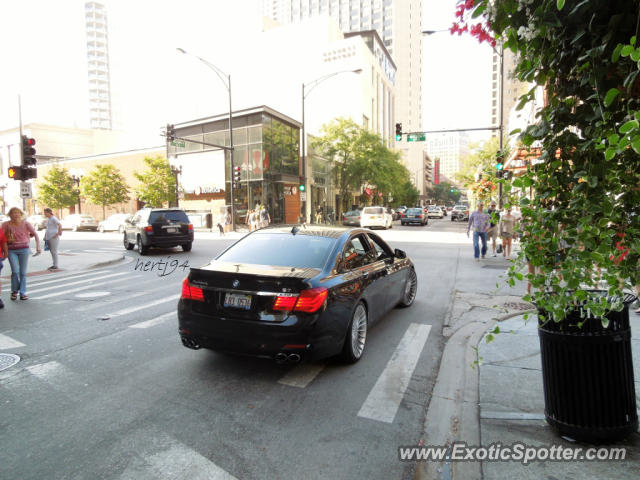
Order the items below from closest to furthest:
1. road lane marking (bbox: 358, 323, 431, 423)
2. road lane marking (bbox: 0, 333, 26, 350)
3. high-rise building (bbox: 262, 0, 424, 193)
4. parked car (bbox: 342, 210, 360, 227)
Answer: road lane marking (bbox: 358, 323, 431, 423)
road lane marking (bbox: 0, 333, 26, 350)
parked car (bbox: 342, 210, 360, 227)
high-rise building (bbox: 262, 0, 424, 193)

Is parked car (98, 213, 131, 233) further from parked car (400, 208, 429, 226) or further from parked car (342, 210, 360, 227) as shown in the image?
parked car (400, 208, 429, 226)

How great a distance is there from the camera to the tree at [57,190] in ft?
155

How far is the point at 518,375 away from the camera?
14.0ft

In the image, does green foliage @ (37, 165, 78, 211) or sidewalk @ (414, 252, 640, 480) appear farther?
green foliage @ (37, 165, 78, 211)

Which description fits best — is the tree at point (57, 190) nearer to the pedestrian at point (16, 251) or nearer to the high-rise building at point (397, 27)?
the pedestrian at point (16, 251)

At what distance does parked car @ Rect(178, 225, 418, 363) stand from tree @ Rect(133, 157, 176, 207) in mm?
36015

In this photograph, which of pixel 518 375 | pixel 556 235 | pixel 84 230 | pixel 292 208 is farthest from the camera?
pixel 292 208

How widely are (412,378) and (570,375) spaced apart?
1.74 m

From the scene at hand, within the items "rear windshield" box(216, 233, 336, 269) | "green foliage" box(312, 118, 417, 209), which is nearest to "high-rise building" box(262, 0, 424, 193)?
"green foliage" box(312, 118, 417, 209)

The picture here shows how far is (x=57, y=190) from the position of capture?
47.3 metres

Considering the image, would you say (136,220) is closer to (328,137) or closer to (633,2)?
(633,2)

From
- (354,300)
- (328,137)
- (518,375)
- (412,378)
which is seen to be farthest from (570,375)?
(328,137)

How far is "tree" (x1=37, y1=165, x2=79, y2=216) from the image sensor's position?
47.2 meters

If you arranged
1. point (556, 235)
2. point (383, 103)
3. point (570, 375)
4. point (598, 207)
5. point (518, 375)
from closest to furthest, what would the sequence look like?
point (598, 207)
point (556, 235)
point (570, 375)
point (518, 375)
point (383, 103)
